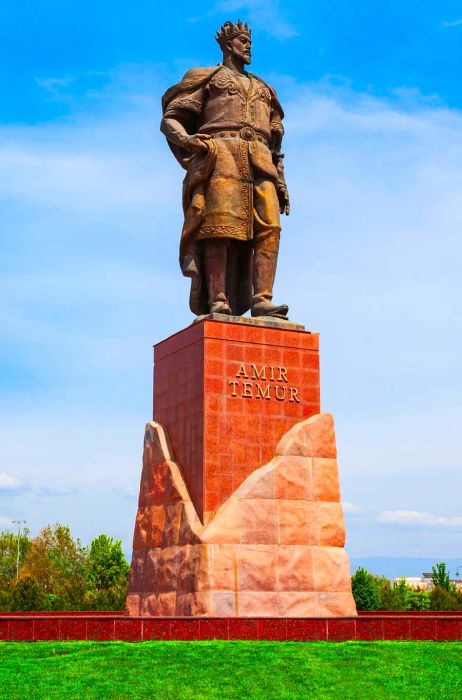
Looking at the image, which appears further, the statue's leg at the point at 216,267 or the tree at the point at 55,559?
the tree at the point at 55,559

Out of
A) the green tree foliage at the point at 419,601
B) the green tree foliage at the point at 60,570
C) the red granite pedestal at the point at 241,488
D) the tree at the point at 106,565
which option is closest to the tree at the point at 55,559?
the green tree foliage at the point at 60,570

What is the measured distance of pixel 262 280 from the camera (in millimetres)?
13367

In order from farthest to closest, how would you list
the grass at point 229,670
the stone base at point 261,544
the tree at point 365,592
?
the tree at point 365,592
the stone base at point 261,544
the grass at point 229,670

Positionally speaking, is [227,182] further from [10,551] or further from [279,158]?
[10,551]

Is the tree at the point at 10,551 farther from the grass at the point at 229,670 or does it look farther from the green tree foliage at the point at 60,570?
the grass at the point at 229,670

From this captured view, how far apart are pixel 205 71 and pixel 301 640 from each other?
25.7 ft

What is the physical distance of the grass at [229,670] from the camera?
7.32 metres

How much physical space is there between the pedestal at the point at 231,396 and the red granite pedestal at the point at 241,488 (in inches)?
0.6

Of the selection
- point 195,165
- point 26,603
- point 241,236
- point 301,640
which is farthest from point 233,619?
point 26,603

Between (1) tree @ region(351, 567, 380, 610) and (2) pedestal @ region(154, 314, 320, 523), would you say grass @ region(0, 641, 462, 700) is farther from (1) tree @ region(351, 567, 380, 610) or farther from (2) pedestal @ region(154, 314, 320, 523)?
(1) tree @ region(351, 567, 380, 610)

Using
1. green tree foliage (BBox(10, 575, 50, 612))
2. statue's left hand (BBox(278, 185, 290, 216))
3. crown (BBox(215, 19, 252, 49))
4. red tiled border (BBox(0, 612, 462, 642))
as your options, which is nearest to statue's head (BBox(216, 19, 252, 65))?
crown (BBox(215, 19, 252, 49))

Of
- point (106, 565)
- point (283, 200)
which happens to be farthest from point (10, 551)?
point (283, 200)

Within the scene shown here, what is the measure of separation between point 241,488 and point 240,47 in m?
6.31

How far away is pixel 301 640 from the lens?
960 centimetres
